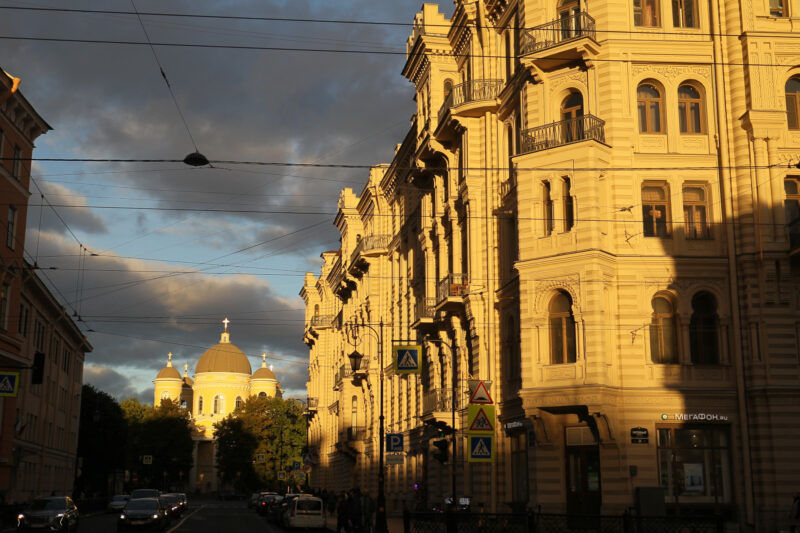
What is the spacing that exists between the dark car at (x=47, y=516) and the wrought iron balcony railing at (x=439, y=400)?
15413 millimetres

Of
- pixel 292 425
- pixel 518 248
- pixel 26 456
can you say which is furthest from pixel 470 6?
pixel 292 425

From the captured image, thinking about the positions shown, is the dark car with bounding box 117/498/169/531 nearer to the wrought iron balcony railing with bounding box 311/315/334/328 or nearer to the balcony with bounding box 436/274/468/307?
the balcony with bounding box 436/274/468/307

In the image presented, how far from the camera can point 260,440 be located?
100 m

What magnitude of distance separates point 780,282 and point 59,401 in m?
56.1

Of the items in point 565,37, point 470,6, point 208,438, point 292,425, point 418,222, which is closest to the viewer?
point 565,37

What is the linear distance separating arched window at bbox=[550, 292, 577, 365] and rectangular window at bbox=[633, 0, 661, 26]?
1005 centimetres

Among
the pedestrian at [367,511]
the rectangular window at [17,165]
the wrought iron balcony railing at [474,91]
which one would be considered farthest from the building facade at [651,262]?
the rectangular window at [17,165]

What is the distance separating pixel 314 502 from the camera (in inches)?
1684

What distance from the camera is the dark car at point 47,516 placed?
33031 millimetres

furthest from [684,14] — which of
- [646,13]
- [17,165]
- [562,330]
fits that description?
[17,165]

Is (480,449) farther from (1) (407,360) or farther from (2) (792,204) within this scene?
(2) (792,204)

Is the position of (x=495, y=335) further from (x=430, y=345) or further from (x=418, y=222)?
(x=418, y=222)

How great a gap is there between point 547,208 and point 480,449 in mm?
10971

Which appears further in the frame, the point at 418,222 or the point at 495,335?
the point at 418,222
